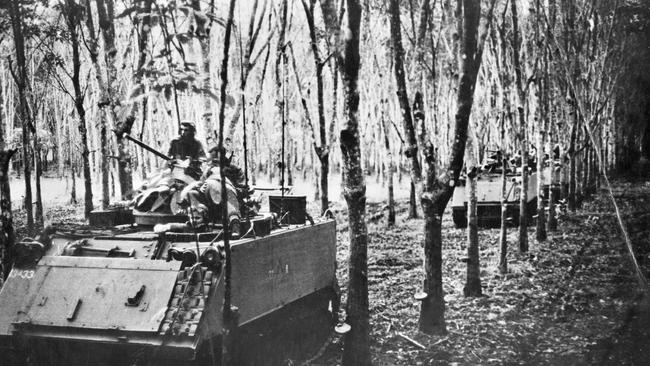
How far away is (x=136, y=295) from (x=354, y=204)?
8.08 feet

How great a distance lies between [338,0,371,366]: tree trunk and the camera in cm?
646

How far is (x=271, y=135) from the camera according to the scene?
3497 cm

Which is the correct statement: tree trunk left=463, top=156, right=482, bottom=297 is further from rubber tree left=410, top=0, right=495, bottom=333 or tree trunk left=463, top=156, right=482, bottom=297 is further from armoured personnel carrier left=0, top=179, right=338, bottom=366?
armoured personnel carrier left=0, top=179, right=338, bottom=366

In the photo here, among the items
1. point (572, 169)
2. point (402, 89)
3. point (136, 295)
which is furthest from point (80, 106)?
point (572, 169)

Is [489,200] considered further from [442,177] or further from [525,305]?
[442,177]

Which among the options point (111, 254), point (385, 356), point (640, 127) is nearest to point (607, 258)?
point (385, 356)

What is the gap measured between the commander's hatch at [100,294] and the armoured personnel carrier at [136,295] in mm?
11

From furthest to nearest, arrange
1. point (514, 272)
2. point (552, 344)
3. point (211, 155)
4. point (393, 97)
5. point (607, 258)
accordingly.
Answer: point (393, 97)
point (607, 258)
point (514, 272)
point (552, 344)
point (211, 155)

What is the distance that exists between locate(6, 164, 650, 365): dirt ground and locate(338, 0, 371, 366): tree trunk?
0.80m

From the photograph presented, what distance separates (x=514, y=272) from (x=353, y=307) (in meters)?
6.08

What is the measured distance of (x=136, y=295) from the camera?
5.99 metres

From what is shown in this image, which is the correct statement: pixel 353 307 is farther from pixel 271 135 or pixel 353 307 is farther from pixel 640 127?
pixel 640 127

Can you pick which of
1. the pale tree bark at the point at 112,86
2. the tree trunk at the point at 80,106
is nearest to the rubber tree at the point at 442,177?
the pale tree bark at the point at 112,86

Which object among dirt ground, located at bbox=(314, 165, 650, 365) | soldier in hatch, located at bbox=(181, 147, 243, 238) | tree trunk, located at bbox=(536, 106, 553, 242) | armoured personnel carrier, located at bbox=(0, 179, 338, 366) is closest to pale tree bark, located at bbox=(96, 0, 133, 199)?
soldier in hatch, located at bbox=(181, 147, 243, 238)
